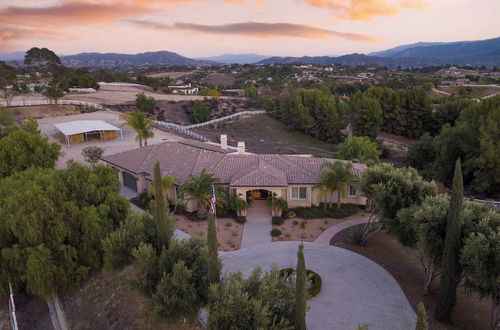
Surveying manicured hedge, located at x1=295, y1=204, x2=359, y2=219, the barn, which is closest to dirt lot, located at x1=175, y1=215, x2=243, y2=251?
manicured hedge, located at x1=295, y1=204, x2=359, y2=219

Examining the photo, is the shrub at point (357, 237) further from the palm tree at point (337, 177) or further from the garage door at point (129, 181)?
the garage door at point (129, 181)

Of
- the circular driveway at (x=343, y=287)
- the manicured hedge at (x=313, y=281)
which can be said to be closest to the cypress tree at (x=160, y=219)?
the circular driveway at (x=343, y=287)

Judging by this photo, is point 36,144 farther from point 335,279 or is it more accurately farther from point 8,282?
point 335,279

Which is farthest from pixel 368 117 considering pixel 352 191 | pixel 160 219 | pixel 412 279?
pixel 160 219

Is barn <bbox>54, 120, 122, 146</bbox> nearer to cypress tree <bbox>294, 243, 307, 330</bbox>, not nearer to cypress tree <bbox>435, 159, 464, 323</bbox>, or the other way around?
cypress tree <bbox>294, 243, 307, 330</bbox>

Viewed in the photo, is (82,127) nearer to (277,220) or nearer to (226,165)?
(226,165)

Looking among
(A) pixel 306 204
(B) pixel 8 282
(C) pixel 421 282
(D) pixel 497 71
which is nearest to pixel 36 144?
(B) pixel 8 282
